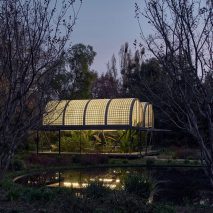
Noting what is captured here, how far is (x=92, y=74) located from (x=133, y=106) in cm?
1199

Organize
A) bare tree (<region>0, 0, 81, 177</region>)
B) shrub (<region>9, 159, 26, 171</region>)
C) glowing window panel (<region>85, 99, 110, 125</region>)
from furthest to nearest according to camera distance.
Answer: glowing window panel (<region>85, 99, 110, 125</region>)
shrub (<region>9, 159, 26, 171</region>)
bare tree (<region>0, 0, 81, 177</region>)

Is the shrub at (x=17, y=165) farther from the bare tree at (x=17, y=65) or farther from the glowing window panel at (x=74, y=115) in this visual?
the bare tree at (x=17, y=65)

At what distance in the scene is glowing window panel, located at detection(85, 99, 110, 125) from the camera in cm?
2984

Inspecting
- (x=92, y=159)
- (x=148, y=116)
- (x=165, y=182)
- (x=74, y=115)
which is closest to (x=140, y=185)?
(x=165, y=182)

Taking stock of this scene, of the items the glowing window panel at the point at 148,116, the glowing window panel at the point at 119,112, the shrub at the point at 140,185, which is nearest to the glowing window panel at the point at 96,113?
the glowing window panel at the point at 119,112

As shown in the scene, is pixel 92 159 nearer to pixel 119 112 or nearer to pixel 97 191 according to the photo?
pixel 119 112

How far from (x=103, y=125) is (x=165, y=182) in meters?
A: 13.3

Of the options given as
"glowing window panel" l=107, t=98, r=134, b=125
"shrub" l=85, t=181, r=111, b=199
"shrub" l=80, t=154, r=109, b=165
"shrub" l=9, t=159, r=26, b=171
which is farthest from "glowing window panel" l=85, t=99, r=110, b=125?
"shrub" l=85, t=181, r=111, b=199

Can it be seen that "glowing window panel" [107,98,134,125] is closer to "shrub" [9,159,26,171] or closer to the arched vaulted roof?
the arched vaulted roof

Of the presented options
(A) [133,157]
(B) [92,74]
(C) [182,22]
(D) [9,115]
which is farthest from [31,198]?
(B) [92,74]

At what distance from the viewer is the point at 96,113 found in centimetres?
3017

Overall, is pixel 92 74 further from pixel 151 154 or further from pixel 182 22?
pixel 182 22

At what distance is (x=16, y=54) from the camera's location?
6.42 meters

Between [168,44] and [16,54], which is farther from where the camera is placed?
[168,44]
